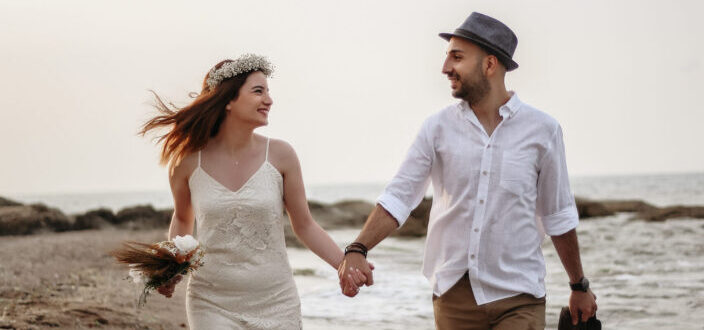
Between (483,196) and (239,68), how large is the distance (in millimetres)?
1708

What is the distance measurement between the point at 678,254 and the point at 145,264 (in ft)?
64.1

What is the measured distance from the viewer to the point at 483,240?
14.0ft

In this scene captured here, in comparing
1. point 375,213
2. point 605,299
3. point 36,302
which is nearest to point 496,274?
point 375,213

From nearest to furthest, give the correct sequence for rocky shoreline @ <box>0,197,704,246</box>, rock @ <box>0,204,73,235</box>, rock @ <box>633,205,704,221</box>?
1. rock @ <box>0,204,73,235</box>
2. rocky shoreline @ <box>0,197,704,246</box>
3. rock @ <box>633,205,704,221</box>

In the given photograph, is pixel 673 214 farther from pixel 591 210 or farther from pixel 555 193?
pixel 555 193

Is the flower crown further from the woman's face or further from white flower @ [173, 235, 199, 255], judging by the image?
white flower @ [173, 235, 199, 255]

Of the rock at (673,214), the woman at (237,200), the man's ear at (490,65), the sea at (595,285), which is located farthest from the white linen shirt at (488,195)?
the rock at (673,214)

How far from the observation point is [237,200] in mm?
4938

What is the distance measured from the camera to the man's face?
4.35m

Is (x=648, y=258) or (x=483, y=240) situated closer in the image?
(x=483, y=240)

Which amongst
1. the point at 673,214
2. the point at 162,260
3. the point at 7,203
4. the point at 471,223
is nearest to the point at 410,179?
the point at 471,223

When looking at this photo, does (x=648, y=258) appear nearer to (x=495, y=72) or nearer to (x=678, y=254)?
(x=678, y=254)

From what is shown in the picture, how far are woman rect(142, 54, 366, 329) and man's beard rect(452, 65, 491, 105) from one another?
46.5 inches

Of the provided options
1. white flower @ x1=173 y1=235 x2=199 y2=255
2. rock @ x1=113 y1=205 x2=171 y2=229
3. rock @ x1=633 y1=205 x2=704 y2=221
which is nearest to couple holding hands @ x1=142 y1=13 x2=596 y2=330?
white flower @ x1=173 y1=235 x2=199 y2=255
